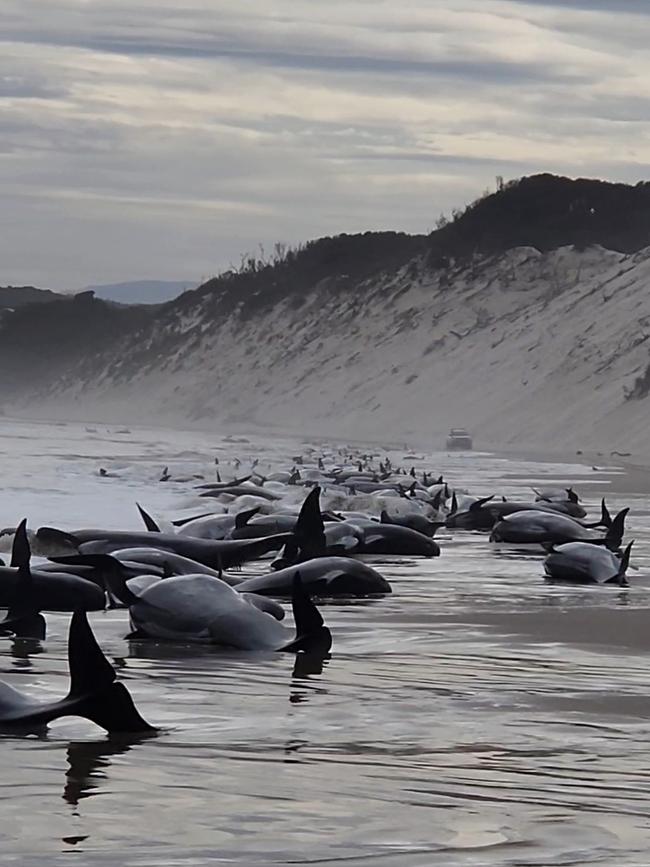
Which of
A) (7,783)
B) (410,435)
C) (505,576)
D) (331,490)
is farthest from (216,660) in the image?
(410,435)

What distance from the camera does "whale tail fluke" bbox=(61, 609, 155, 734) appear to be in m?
5.10

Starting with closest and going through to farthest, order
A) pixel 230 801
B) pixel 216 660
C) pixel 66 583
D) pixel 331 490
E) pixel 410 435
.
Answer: pixel 230 801 → pixel 216 660 → pixel 66 583 → pixel 331 490 → pixel 410 435

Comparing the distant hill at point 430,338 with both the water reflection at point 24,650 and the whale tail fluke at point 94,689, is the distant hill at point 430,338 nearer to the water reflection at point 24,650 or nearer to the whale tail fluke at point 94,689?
the water reflection at point 24,650

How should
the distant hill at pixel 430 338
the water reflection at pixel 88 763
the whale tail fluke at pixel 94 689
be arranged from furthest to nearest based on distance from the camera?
the distant hill at pixel 430 338 < the whale tail fluke at pixel 94 689 < the water reflection at pixel 88 763

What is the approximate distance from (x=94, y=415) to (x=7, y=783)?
91116mm

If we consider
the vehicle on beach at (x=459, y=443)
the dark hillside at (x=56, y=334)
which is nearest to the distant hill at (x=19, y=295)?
the dark hillside at (x=56, y=334)

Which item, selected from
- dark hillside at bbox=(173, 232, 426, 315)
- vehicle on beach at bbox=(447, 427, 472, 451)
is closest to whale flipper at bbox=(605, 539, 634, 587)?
vehicle on beach at bbox=(447, 427, 472, 451)

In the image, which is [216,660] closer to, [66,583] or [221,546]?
[66,583]

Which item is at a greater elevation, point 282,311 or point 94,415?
point 282,311

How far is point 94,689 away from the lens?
A: 5.27m

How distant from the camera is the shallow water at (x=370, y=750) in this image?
4039 mm

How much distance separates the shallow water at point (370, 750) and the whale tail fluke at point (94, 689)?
91 mm

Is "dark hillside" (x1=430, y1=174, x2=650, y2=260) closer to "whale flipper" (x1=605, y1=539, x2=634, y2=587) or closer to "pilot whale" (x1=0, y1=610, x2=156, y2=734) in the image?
"whale flipper" (x1=605, y1=539, x2=634, y2=587)

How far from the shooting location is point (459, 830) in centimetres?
418
